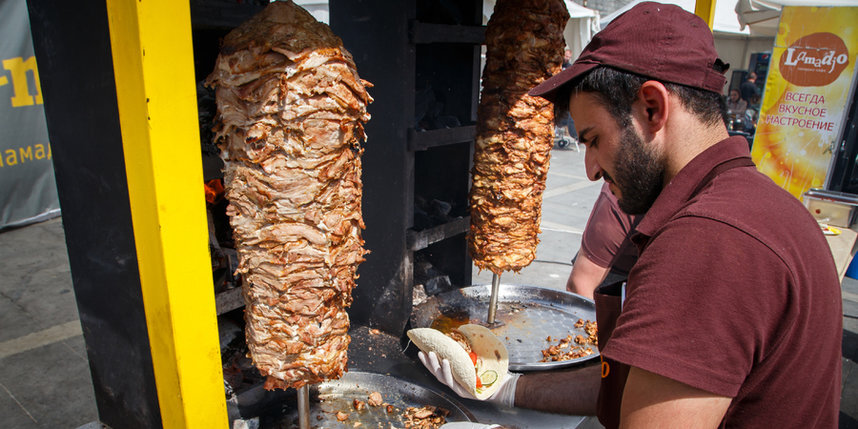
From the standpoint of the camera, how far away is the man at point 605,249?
328 centimetres

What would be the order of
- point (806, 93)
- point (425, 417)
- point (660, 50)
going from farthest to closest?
point (806, 93) < point (425, 417) < point (660, 50)

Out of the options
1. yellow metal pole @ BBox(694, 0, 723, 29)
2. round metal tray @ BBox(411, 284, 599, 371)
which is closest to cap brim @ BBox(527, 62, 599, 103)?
round metal tray @ BBox(411, 284, 599, 371)

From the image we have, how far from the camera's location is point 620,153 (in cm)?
144

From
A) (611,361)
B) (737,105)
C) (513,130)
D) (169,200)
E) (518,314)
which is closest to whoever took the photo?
(169,200)

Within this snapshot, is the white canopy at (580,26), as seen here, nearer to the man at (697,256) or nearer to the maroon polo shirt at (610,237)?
the maroon polo shirt at (610,237)

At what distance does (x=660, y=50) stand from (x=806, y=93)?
7.90m

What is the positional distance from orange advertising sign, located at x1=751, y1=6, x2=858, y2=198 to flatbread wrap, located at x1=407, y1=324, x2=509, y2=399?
7.38 meters

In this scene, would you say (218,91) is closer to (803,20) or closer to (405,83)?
(405,83)

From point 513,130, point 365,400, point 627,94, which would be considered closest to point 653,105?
point 627,94

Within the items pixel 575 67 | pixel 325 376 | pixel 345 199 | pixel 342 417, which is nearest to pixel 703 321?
pixel 575 67

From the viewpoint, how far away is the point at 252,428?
200 cm

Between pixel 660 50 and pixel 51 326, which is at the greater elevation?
pixel 660 50

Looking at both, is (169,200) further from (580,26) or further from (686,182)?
(580,26)

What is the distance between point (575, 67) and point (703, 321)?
28.9 inches
